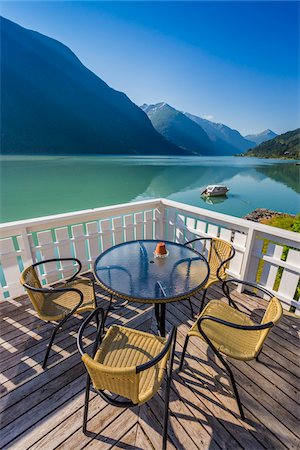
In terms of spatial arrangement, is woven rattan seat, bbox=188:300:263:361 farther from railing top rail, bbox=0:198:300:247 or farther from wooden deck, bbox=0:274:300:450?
railing top rail, bbox=0:198:300:247

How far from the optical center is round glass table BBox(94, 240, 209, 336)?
133cm

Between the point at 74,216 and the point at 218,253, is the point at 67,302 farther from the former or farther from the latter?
the point at 218,253

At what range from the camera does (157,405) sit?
4.30 ft

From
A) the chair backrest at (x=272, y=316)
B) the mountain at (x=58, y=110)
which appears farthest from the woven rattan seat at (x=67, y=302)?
the mountain at (x=58, y=110)

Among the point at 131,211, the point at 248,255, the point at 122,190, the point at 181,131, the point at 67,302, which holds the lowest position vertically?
the point at 122,190

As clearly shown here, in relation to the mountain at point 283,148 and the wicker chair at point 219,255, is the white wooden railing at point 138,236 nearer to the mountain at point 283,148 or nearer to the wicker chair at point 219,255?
the wicker chair at point 219,255

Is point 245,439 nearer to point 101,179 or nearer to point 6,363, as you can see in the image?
point 6,363

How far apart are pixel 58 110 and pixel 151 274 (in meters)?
83.8

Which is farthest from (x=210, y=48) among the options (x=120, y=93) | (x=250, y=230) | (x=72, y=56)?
(x=72, y=56)

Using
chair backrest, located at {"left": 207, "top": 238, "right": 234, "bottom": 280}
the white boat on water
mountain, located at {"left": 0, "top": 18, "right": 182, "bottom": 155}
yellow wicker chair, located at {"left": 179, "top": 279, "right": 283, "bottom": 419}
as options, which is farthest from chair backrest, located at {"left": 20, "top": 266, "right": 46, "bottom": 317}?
mountain, located at {"left": 0, "top": 18, "right": 182, "bottom": 155}

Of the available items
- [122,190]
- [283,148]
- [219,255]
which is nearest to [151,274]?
[219,255]

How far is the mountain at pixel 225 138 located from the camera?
457ft

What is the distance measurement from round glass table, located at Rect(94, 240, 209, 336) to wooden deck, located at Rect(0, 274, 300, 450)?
0.49m

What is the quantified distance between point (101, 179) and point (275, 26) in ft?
87.2
